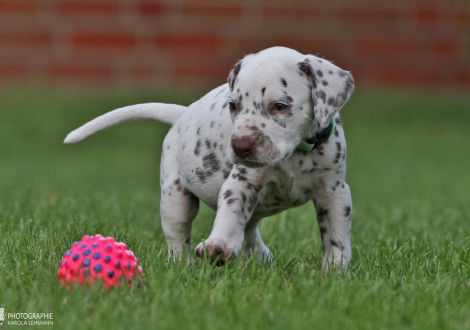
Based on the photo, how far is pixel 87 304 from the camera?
3.58 meters

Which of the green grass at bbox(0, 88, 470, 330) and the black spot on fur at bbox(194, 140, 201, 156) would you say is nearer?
the green grass at bbox(0, 88, 470, 330)

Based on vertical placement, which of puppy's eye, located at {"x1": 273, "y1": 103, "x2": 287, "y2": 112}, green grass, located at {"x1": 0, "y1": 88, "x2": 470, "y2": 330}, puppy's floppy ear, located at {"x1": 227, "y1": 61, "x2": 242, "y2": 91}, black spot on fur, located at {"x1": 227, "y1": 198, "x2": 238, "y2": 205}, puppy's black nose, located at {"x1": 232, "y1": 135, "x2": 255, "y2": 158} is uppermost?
puppy's floppy ear, located at {"x1": 227, "y1": 61, "x2": 242, "y2": 91}

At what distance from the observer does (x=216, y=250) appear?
13.8 feet

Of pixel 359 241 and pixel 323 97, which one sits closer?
pixel 323 97

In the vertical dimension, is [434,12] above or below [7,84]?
above

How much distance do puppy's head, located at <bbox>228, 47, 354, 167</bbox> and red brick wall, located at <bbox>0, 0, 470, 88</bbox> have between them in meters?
12.4

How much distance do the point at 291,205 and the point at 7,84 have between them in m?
13.3

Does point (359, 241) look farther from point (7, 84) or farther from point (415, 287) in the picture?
point (7, 84)

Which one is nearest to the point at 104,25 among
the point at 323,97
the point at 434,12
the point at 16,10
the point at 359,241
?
the point at 16,10

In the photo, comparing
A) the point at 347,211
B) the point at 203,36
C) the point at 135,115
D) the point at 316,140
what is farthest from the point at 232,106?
the point at 203,36

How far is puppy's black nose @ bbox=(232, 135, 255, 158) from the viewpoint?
4.16 meters

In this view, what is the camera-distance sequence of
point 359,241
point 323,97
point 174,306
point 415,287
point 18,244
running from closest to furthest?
point 174,306, point 415,287, point 323,97, point 18,244, point 359,241

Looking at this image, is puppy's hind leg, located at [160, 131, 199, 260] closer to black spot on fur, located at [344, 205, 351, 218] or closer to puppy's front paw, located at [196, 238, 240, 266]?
puppy's front paw, located at [196, 238, 240, 266]

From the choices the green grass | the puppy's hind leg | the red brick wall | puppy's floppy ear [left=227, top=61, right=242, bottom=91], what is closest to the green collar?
puppy's floppy ear [left=227, top=61, right=242, bottom=91]
